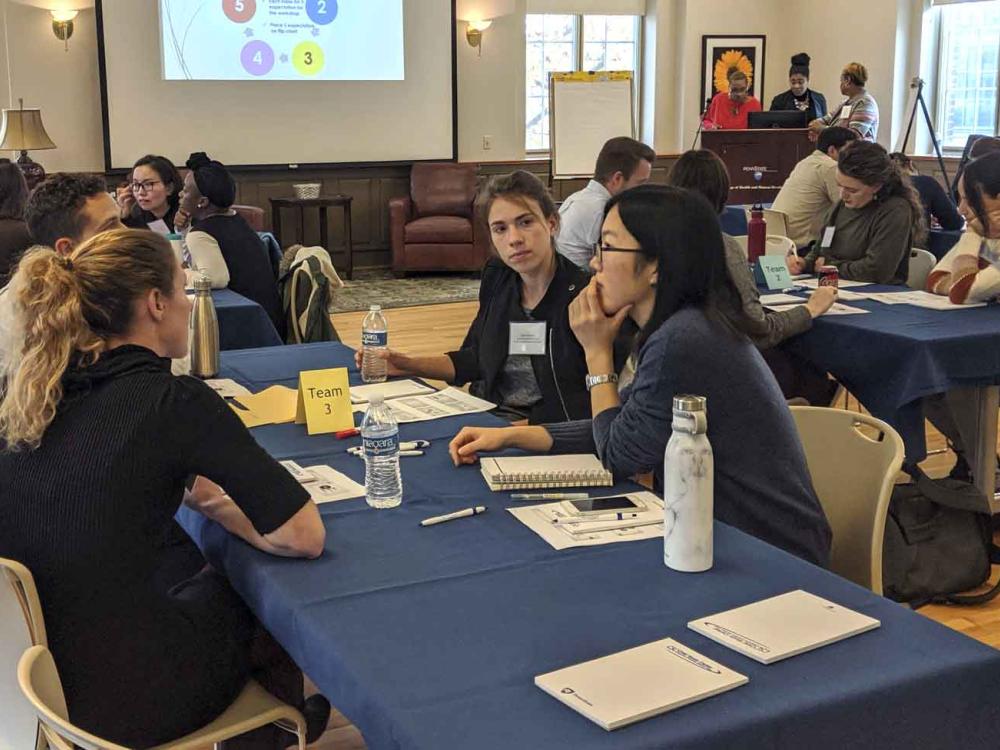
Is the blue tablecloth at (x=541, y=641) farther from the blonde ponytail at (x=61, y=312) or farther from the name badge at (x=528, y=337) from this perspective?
the name badge at (x=528, y=337)

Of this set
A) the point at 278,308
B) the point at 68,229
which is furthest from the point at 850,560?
the point at 278,308

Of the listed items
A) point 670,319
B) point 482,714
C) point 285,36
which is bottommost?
point 482,714

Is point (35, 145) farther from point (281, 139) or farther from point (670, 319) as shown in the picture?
point (670, 319)

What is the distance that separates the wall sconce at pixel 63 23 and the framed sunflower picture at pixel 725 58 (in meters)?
5.93

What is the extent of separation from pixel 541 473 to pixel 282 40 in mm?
8355

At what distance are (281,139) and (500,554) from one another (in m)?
8.62

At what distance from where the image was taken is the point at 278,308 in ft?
15.9

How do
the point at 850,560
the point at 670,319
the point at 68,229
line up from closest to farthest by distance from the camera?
the point at 670,319, the point at 850,560, the point at 68,229

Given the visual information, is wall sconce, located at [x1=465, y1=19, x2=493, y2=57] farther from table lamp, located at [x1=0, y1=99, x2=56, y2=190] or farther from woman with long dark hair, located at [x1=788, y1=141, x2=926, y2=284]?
woman with long dark hair, located at [x1=788, y1=141, x2=926, y2=284]

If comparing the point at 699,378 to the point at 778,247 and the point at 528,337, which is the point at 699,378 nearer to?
the point at 528,337

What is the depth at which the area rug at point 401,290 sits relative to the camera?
8.74 m

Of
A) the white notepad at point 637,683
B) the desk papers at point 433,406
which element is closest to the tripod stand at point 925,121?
the desk papers at point 433,406

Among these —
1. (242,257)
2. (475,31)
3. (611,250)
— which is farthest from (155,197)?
→ (475,31)

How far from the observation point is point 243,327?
13.9 feet
